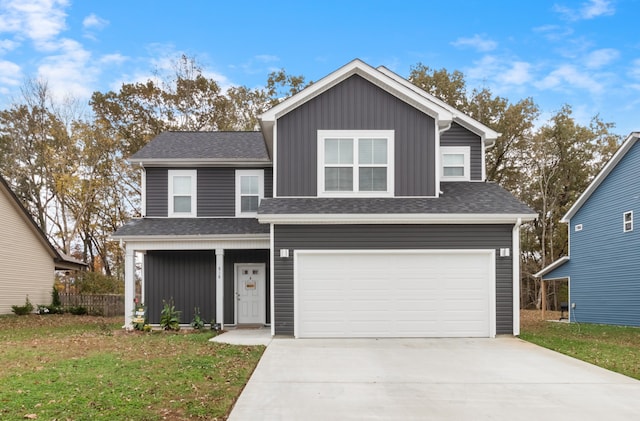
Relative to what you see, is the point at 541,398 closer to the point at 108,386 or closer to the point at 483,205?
the point at 108,386

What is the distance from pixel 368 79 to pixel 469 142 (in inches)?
164

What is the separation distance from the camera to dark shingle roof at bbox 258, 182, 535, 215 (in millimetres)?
13891

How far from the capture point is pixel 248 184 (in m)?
18.3

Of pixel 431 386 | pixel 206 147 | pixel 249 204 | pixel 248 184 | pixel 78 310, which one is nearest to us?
pixel 431 386

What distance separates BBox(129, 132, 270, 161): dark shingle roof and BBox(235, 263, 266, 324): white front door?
11.3ft

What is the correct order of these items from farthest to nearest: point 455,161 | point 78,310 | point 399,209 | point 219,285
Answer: point 78,310 < point 455,161 < point 219,285 < point 399,209

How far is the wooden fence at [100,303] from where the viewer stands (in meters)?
25.1

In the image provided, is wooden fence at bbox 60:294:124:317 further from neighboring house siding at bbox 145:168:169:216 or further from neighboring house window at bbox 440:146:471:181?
neighboring house window at bbox 440:146:471:181

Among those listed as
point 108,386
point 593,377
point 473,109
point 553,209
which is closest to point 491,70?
point 473,109

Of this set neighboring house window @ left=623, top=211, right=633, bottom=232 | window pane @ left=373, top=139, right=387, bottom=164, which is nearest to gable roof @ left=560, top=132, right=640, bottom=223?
A: neighboring house window @ left=623, top=211, right=633, bottom=232

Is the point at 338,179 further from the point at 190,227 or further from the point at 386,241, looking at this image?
the point at 190,227

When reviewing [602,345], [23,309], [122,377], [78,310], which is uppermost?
[122,377]

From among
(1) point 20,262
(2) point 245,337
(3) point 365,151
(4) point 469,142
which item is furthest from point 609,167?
(1) point 20,262

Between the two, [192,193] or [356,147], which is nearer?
[356,147]
